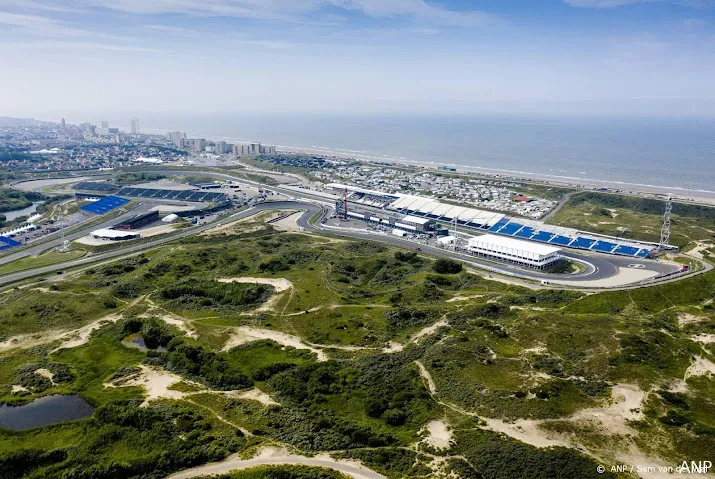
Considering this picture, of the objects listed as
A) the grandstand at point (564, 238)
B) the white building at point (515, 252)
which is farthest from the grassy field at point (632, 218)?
the white building at point (515, 252)

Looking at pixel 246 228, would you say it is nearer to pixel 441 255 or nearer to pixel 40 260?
pixel 40 260

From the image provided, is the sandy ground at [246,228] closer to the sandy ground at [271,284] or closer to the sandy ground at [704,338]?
the sandy ground at [271,284]

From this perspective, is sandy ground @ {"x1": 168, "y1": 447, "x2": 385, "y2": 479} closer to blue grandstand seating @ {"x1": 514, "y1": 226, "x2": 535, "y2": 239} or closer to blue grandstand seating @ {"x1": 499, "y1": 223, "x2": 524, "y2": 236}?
blue grandstand seating @ {"x1": 514, "y1": 226, "x2": 535, "y2": 239}

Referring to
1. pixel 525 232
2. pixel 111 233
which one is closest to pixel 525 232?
pixel 525 232

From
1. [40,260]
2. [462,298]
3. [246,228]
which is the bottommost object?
[40,260]

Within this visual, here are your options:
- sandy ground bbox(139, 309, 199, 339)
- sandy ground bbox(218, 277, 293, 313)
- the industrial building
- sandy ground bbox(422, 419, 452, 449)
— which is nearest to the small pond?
sandy ground bbox(139, 309, 199, 339)
